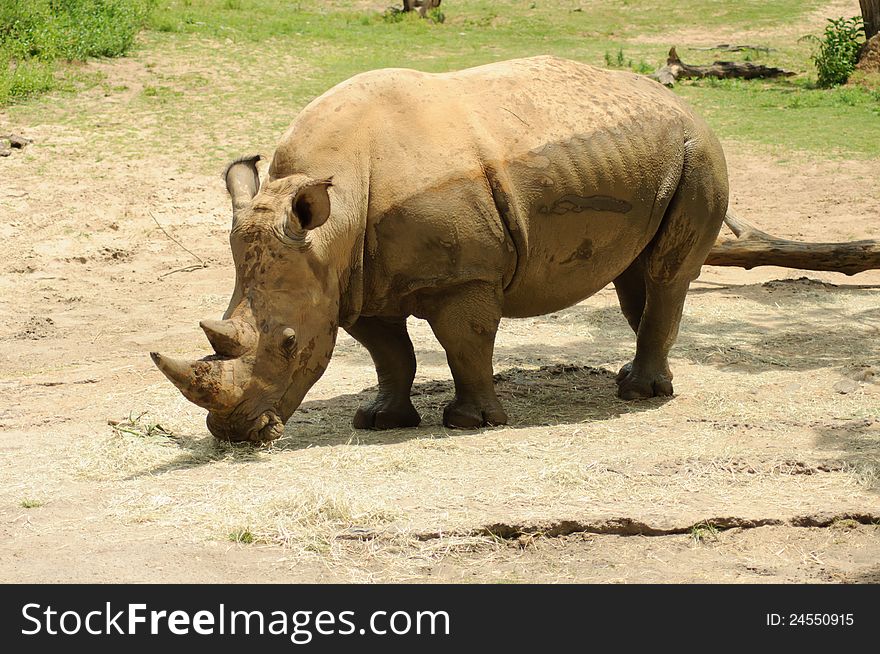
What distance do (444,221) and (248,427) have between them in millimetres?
1421

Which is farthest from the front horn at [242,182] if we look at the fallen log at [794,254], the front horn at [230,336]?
the fallen log at [794,254]

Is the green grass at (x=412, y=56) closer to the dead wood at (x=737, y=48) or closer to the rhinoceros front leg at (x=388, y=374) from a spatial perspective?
the dead wood at (x=737, y=48)

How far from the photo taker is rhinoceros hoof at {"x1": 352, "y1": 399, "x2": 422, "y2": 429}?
7.05 meters

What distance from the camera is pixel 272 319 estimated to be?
607 cm

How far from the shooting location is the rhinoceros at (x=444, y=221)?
6.10 meters

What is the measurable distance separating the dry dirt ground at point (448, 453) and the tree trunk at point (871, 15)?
→ 27.4ft

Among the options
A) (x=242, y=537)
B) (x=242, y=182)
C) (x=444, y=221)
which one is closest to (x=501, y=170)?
(x=444, y=221)

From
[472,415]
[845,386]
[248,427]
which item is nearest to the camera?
[248,427]

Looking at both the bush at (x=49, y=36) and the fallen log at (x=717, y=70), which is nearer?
the bush at (x=49, y=36)

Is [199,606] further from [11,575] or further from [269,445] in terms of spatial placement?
[269,445]

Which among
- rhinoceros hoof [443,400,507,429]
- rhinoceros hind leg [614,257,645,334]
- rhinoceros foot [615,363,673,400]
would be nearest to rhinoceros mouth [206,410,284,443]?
rhinoceros hoof [443,400,507,429]

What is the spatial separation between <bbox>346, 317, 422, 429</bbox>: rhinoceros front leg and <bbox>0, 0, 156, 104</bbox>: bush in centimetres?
937

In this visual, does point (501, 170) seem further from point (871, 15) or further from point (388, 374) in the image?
point (871, 15)

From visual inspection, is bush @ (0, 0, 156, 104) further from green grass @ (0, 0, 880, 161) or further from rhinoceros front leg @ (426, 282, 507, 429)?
rhinoceros front leg @ (426, 282, 507, 429)
